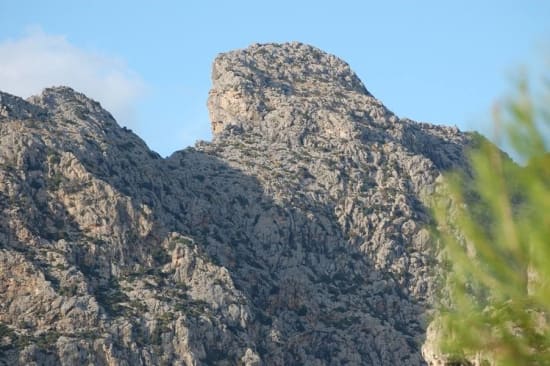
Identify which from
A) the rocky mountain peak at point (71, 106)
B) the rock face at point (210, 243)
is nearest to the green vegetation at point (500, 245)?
the rock face at point (210, 243)

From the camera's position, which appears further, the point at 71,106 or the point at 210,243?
the point at 71,106

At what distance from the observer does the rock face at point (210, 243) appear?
141m

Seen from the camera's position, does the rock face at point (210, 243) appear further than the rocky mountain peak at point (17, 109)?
No

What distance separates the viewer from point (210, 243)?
16500 centimetres

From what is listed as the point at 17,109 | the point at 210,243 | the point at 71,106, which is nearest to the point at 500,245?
the point at 210,243

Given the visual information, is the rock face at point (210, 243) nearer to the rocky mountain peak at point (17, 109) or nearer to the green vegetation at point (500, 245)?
the rocky mountain peak at point (17, 109)

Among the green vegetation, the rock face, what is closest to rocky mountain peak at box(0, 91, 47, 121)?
the rock face

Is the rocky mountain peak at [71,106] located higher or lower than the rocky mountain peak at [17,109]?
higher

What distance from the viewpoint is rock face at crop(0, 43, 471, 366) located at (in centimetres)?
14112

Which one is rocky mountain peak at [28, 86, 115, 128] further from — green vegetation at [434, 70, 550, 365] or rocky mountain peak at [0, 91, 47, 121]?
green vegetation at [434, 70, 550, 365]

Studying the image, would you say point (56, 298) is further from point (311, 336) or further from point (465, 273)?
point (465, 273)

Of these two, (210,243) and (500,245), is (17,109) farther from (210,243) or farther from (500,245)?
(500,245)

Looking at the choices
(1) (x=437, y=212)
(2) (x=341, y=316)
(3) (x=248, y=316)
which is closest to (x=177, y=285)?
(3) (x=248, y=316)

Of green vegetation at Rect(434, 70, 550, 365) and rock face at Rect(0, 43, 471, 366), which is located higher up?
rock face at Rect(0, 43, 471, 366)
